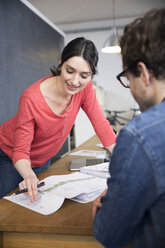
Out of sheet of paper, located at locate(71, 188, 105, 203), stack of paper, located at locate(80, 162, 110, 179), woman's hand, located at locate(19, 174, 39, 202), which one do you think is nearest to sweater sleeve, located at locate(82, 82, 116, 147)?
stack of paper, located at locate(80, 162, 110, 179)

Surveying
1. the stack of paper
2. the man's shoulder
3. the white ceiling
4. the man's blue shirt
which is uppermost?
the white ceiling

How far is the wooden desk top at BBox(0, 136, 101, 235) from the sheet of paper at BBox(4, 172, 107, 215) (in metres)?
0.03

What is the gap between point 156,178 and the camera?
511 mm

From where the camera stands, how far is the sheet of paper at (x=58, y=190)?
93cm

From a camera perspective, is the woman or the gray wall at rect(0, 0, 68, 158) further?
the gray wall at rect(0, 0, 68, 158)

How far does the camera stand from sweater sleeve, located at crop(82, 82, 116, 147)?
1453mm

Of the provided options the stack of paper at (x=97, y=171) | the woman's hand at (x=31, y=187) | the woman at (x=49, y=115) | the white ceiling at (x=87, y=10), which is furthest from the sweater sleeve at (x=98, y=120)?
the white ceiling at (x=87, y=10)

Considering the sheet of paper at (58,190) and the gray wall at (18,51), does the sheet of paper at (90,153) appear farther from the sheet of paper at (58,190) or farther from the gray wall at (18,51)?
the gray wall at (18,51)

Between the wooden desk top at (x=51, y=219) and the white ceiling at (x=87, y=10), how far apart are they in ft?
17.7

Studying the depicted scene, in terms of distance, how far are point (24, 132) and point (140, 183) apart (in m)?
0.78

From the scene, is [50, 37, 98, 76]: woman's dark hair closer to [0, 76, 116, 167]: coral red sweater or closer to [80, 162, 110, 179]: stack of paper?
[0, 76, 116, 167]: coral red sweater

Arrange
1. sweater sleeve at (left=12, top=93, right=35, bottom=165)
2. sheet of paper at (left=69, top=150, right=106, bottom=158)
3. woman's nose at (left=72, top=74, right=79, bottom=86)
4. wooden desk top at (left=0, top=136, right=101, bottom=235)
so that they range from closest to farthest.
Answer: wooden desk top at (left=0, top=136, right=101, bottom=235)
sweater sleeve at (left=12, top=93, right=35, bottom=165)
woman's nose at (left=72, top=74, right=79, bottom=86)
sheet of paper at (left=69, top=150, right=106, bottom=158)

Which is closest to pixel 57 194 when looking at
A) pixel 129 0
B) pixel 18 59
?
pixel 18 59

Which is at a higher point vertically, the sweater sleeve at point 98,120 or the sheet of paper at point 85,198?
the sweater sleeve at point 98,120
